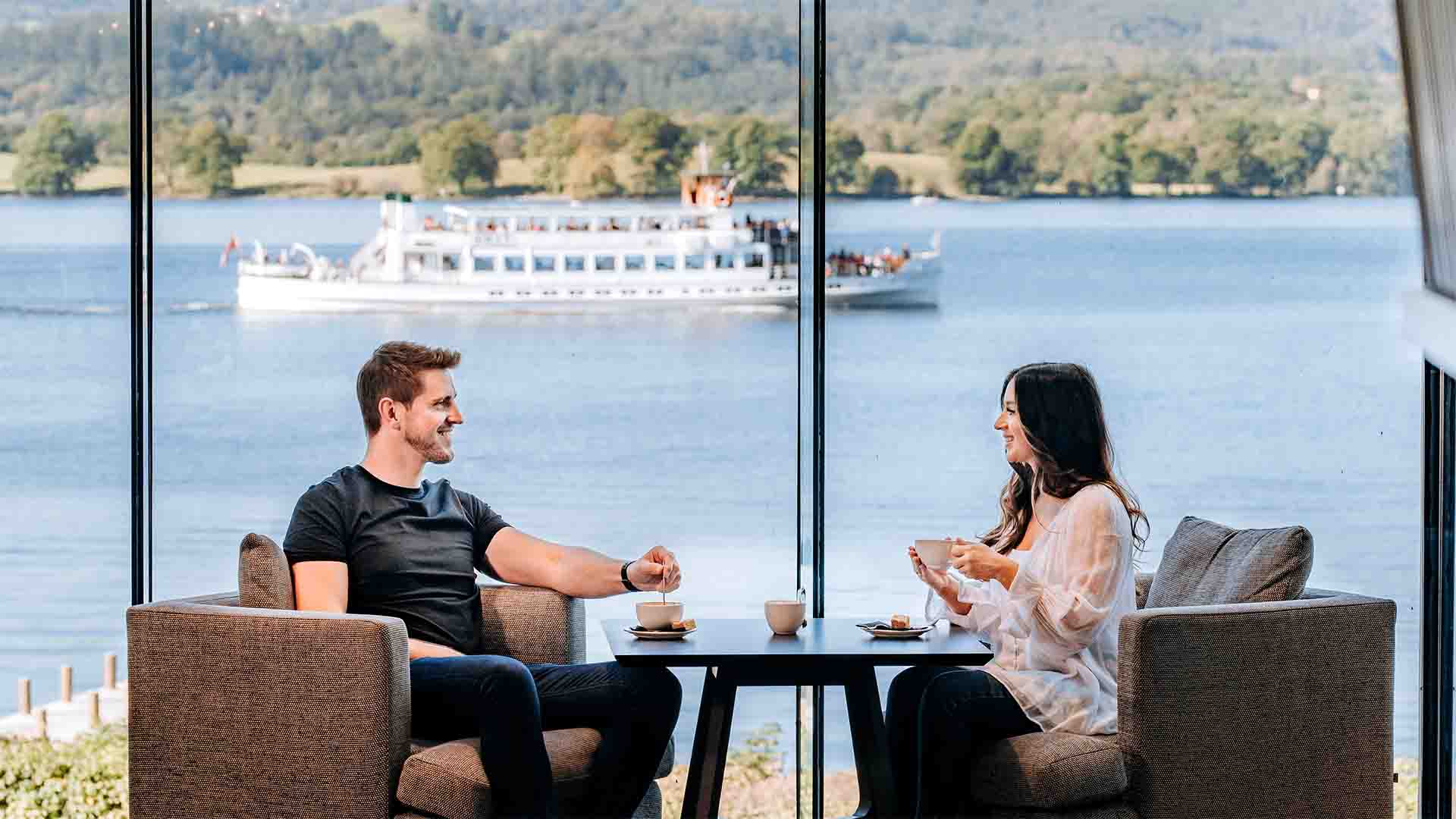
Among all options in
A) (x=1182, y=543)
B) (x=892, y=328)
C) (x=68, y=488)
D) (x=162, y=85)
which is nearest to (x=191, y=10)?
(x=162, y=85)

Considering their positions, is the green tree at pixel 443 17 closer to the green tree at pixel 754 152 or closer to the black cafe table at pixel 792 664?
the green tree at pixel 754 152

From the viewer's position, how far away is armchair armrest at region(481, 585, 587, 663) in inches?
129

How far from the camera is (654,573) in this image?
3156 millimetres

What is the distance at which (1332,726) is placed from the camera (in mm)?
2941

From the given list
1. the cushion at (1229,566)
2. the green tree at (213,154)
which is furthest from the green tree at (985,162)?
the cushion at (1229,566)

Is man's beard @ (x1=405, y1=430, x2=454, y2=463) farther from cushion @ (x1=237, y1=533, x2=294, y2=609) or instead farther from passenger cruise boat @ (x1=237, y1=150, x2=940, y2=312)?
passenger cruise boat @ (x1=237, y1=150, x2=940, y2=312)

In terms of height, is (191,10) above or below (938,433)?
above

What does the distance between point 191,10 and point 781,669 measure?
6678 millimetres

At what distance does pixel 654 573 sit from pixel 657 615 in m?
0.24

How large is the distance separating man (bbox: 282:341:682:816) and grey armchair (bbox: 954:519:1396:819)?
2.13 feet

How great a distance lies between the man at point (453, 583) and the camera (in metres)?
2.80

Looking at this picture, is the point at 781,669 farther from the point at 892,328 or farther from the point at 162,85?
the point at 892,328

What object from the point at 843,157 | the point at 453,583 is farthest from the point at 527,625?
the point at 843,157

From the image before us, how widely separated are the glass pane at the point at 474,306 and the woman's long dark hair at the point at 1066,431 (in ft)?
10.5
